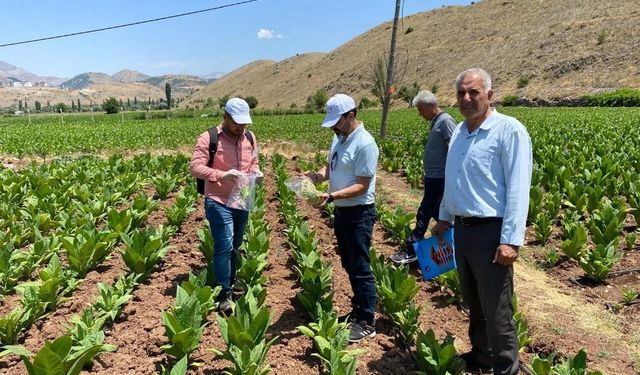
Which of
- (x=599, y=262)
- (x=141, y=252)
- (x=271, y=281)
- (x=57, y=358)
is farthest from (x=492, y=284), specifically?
(x=141, y=252)

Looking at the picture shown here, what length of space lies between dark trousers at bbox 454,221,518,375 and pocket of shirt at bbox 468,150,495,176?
1.08 feet

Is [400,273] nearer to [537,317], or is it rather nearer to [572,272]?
[537,317]

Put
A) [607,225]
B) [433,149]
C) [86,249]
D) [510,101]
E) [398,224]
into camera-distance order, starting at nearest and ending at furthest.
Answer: [86,249] → [433,149] → [607,225] → [398,224] → [510,101]

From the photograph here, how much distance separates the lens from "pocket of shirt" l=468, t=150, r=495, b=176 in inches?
114

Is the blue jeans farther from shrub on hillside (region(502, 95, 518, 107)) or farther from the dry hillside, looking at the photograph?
shrub on hillside (region(502, 95, 518, 107))

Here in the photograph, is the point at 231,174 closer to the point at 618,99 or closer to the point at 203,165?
the point at 203,165

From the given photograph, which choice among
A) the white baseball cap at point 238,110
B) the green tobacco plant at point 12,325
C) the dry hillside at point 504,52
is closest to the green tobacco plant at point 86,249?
the green tobacco plant at point 12,325

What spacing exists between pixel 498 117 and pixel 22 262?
4.97 m

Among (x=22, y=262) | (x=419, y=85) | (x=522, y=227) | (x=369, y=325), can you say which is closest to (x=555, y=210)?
(x=369, y=325)

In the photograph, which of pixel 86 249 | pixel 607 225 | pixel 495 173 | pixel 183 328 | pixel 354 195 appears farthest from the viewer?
pixel 607 225

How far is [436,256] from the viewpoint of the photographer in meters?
3.88

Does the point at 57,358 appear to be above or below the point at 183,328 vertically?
above

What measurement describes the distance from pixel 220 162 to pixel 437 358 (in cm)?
242

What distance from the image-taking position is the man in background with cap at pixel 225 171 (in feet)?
13.7
